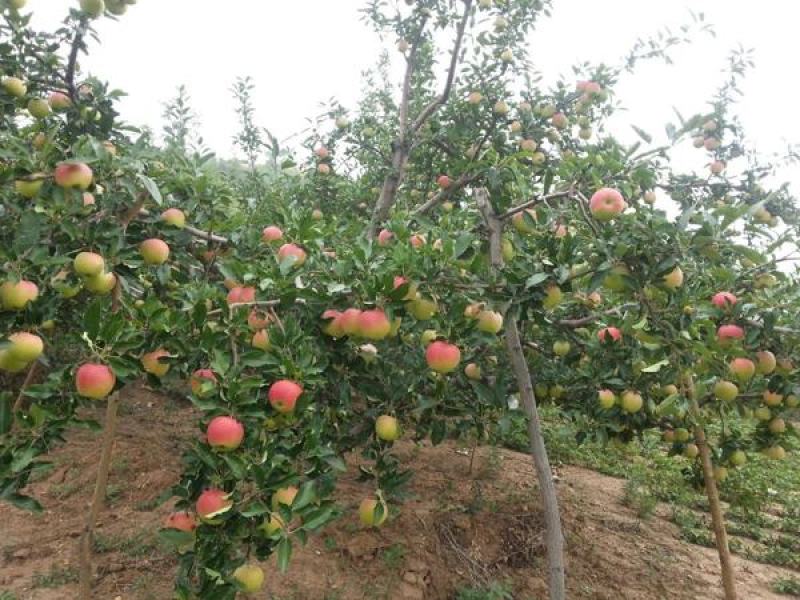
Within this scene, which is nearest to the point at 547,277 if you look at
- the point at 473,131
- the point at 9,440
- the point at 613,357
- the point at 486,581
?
the point at 613,357

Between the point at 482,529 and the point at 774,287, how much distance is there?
82.3 inches

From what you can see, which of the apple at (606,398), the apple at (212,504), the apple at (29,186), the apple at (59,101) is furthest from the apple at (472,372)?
the apple at (59,101)

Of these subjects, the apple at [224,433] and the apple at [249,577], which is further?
the apple at [249,577]

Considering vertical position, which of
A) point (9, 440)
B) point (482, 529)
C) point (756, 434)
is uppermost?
point (756, 434)

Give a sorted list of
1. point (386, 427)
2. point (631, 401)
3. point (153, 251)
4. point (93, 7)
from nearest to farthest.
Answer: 1. point (153, 251)
2. point (386, 427)
3. point (93, 7)
4. point (631, 401)

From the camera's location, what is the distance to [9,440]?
160 cm

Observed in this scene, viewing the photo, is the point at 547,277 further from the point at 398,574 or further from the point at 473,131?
the point at 473,131

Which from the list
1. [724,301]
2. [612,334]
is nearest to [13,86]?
[612,334]

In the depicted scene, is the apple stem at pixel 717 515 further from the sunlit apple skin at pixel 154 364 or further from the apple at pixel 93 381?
the apple at pixel 93 381

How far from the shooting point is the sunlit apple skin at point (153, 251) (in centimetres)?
199

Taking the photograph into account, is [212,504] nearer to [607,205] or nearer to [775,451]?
[607,205]

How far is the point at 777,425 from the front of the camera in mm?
2799

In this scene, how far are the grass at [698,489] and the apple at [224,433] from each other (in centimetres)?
132

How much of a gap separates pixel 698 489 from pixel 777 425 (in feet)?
2.08
